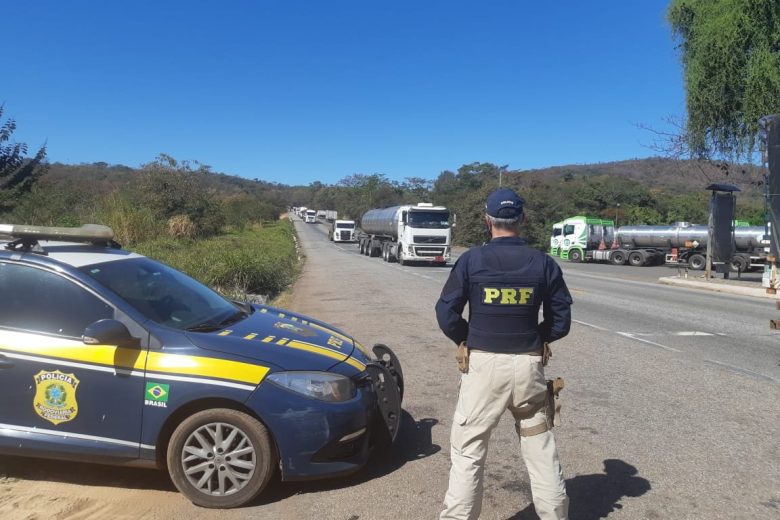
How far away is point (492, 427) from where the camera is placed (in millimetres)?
2986

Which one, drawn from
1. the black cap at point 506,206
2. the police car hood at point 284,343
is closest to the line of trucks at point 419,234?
the police car hood at point 284,343

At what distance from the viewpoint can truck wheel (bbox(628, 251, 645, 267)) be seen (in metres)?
33.9

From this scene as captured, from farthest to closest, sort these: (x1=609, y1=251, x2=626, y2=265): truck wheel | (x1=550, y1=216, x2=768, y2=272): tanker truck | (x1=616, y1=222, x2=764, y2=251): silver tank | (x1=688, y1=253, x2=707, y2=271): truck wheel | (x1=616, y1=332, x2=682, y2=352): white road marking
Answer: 1. (x1=609, y1=251, x2=626, y2=265): truck wheel
2. (x1=688, y1=253, x2=707, y2=271): truck wheel
3. (x1=616, y1=222, x2=764, y2=251): silver tank
4. (x1=550, y1=216, x2=768, y2=272): tanker truck
5. (x1=616, y1=332, x2=682, y2=352): white road marking

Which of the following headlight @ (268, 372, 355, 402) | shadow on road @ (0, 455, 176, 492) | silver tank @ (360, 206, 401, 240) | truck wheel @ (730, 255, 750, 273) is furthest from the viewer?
silver tank @ (360, 206, 401, 240)

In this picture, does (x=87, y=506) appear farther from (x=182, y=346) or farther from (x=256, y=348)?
(x=256, y=348)

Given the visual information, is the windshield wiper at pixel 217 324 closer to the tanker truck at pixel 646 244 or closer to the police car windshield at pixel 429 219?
the police car windshield at pixel 429 219

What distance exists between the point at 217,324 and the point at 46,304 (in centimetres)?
109

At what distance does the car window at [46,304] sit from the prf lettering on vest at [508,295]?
2420 millimetres

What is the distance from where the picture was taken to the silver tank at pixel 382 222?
30.6 m

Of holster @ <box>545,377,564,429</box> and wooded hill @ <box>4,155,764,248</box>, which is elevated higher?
wooded hill @ <box>4,155,764,248</box>

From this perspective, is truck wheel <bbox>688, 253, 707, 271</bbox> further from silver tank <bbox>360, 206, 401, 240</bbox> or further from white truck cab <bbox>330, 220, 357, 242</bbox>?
white truck cab <bbox>330, 220, 357, 242</bbox>

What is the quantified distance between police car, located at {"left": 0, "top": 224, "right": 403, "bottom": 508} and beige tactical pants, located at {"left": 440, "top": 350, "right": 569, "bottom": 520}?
0.95 m

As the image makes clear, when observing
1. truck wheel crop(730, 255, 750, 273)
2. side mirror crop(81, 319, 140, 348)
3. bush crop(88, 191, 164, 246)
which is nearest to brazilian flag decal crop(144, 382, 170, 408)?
side mirror crop(81, 319, 140, 348)

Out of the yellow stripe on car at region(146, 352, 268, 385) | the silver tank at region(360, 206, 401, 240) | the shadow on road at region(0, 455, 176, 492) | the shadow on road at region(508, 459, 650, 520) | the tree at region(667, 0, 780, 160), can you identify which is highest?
the tree at region(667, 0, 780, 160)
